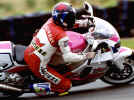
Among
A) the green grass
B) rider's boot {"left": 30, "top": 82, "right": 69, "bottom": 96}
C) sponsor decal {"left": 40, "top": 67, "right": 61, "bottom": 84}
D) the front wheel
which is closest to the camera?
sponsor decal {"left": 40, "top": 67, "right": 61, "bottom": 84}

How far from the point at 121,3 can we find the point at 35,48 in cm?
540

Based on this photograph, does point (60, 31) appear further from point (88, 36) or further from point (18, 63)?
point (18, 63)

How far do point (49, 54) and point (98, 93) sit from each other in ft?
4.13

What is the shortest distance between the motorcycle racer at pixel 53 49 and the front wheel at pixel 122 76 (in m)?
0.90

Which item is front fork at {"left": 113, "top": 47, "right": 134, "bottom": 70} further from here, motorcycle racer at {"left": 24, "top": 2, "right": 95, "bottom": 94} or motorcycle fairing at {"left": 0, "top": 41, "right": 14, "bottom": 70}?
motorcycle fairing at {"left": 0, "top": 41, "right": 14, "bottom": 70}

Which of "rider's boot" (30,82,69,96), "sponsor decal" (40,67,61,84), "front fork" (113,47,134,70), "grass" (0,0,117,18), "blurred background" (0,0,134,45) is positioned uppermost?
"grass" (0,0,117,18)

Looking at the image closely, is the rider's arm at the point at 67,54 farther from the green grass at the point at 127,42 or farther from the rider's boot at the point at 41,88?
the green grass at the point at 127,42

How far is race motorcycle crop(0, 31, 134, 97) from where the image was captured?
574 cm

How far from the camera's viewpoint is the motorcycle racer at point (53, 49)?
210 inches

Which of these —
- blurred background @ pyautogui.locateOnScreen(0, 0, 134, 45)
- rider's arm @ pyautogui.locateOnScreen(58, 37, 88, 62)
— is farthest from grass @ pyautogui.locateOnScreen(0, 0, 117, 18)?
rider's arm @ pyautogui.locateOnScreen(58, 37, 88, 62)

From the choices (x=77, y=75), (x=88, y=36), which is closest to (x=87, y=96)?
(x=77, y=75)

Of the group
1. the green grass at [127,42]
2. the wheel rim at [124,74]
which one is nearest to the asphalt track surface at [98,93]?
the wheel rim at [124,74]

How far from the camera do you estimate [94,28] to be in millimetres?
5781

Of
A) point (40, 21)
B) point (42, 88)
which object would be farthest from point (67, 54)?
point (40, 21)
